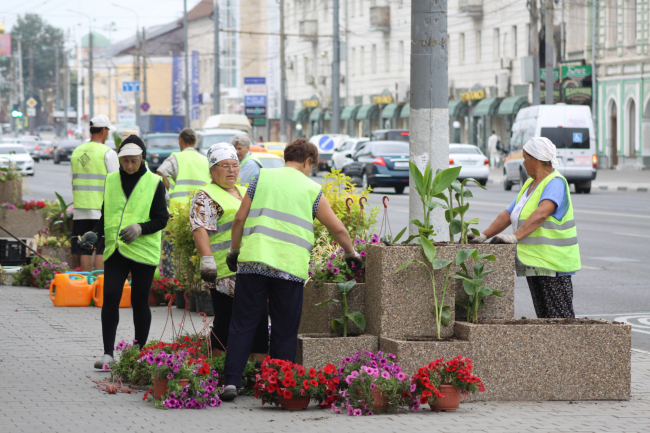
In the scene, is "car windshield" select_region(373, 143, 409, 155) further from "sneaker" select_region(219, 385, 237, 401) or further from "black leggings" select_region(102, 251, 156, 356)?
"sneaker" select_region(219, 385, 237, 401)

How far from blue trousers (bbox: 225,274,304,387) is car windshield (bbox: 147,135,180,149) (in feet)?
120

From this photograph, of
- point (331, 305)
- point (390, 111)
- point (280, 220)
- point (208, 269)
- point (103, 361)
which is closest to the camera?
point (280, 220)

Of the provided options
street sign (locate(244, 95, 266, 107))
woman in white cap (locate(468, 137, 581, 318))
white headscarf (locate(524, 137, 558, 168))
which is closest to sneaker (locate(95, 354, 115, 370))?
woman in white cap (locate(468, 137, 581, 318))

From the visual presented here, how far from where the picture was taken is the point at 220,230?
7254 millimetres

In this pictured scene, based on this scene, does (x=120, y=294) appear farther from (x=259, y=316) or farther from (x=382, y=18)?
(x=382, y=18)

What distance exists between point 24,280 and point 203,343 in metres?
6.10

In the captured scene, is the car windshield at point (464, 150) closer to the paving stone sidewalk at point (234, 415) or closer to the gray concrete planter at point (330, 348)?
the paving stone sidewalk at point (234, 415)

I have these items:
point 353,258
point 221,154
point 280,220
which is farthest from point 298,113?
point 280,220

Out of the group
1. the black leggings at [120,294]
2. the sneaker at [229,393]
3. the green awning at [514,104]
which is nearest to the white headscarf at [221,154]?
the black leggings at [120,294]

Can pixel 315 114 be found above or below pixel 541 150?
above

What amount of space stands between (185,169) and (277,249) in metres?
4.94

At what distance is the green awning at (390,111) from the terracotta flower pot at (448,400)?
5661 centimetres

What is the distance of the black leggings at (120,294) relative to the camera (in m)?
7.79

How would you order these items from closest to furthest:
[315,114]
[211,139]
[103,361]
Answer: [103,361] → [211,139] → [315,114]
